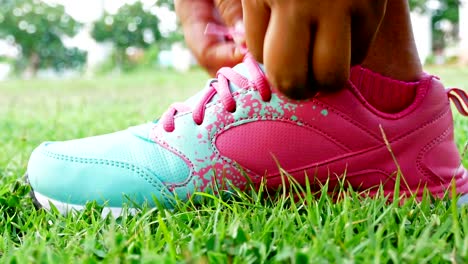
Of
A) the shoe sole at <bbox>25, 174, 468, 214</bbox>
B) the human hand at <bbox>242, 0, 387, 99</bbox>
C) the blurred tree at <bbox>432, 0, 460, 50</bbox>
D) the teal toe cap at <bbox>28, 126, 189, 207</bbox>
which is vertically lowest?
the blurred tree at <bbox>432, 0, 460, 50</bbox>

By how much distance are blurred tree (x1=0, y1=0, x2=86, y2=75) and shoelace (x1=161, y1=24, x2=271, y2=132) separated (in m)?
19.4

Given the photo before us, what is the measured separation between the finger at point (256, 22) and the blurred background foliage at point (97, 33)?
14722 mm

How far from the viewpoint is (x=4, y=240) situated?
31.0 inches

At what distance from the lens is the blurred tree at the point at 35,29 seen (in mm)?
19516

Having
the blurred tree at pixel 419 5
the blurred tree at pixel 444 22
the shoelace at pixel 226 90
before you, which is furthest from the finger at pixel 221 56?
the blurred tree at pixel 444 22

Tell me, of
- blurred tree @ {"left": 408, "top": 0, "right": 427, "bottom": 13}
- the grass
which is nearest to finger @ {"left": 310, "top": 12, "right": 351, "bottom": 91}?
the grass

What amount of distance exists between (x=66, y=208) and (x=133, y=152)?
0.44ft

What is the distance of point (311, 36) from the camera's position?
2.13 ft

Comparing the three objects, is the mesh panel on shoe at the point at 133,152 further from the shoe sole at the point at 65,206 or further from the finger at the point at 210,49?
the finger at the point at 210,49

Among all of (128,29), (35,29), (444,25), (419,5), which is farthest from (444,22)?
(35,29)

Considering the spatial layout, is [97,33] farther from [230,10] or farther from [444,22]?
[230,10]

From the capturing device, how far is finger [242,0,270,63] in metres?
0.67

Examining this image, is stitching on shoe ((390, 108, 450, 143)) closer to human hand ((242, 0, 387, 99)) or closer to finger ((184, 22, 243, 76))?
human hand ((242, 0, 387, 99))

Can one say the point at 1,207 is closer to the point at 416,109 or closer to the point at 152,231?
the point at 152,231
